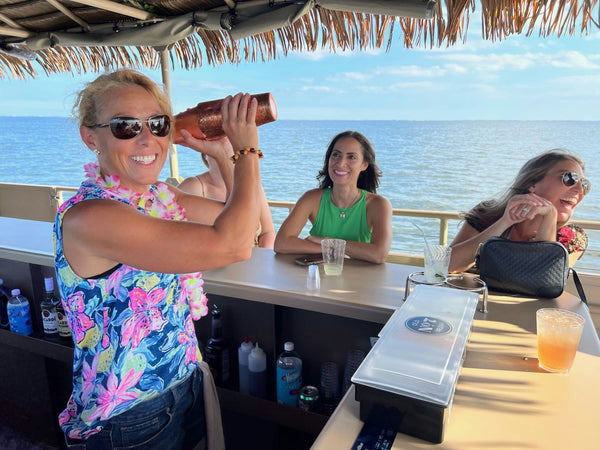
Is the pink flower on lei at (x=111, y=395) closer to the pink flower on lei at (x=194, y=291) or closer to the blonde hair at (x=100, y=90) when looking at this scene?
the pink flower on lei at (x=194, y=291)

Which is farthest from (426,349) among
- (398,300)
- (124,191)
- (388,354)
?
(124,191)

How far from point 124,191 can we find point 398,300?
929mm

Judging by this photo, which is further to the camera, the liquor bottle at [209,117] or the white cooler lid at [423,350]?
the liquor bottle at [209,117]

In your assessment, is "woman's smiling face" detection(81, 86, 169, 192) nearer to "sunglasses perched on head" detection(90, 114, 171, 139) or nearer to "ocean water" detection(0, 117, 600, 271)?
"sunglasses perched on head" detection(90, 114, 171, 139)

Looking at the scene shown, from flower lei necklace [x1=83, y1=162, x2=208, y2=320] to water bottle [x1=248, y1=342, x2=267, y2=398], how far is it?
1.43 ft

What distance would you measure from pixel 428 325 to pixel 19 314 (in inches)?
85.2

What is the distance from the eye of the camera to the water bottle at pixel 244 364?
5.92 ft

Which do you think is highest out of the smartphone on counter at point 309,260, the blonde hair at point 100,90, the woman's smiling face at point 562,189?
the blonde hair at point 100,90

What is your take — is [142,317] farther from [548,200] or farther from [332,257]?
[548,200]

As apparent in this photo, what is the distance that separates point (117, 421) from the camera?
1.08m

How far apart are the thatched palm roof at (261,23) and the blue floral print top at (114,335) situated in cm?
174

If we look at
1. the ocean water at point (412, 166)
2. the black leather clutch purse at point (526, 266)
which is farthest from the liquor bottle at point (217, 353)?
the ocean water at point (412, 166)

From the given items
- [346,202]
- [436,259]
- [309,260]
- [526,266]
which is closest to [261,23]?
[346,202]

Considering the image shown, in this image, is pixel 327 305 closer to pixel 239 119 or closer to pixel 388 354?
pixel 388 354
